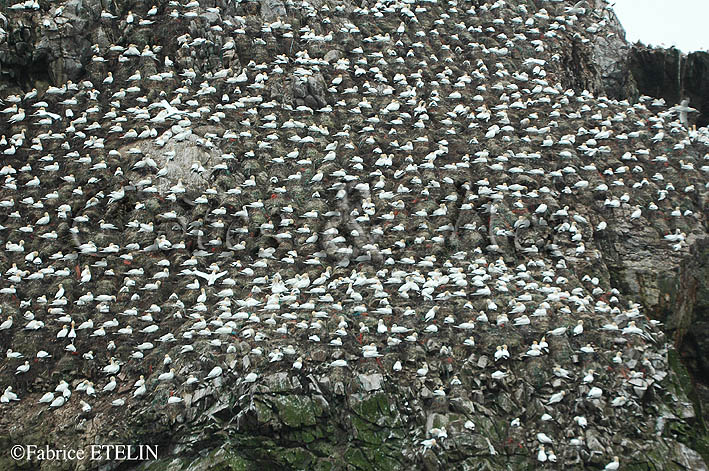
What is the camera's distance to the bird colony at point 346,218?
15.6 m

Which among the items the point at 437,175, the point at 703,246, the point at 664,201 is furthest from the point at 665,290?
the point at 437,175

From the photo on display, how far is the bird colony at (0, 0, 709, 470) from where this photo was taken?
1562cm

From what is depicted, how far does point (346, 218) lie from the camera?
20.4m

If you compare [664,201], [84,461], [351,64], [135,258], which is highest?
[351,64]

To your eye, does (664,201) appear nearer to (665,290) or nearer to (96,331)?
(665,290)

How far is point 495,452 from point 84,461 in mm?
8617

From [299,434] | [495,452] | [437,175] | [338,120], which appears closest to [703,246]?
[437,175]

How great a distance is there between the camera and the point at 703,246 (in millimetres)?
20484

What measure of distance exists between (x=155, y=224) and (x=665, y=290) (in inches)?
570

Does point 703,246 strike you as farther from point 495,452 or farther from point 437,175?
point 495,452

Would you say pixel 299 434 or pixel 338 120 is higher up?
pixel 338 120

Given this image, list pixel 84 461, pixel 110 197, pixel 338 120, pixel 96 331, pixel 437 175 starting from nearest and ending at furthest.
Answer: pixel 84 461, pixel 96 331, pixel 110 197, pixel 437 175, pixel 338 120

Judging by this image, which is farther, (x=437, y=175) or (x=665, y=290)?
(x=437, y=175)

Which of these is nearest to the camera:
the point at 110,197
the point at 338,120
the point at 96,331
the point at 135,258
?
the point at 96,331
